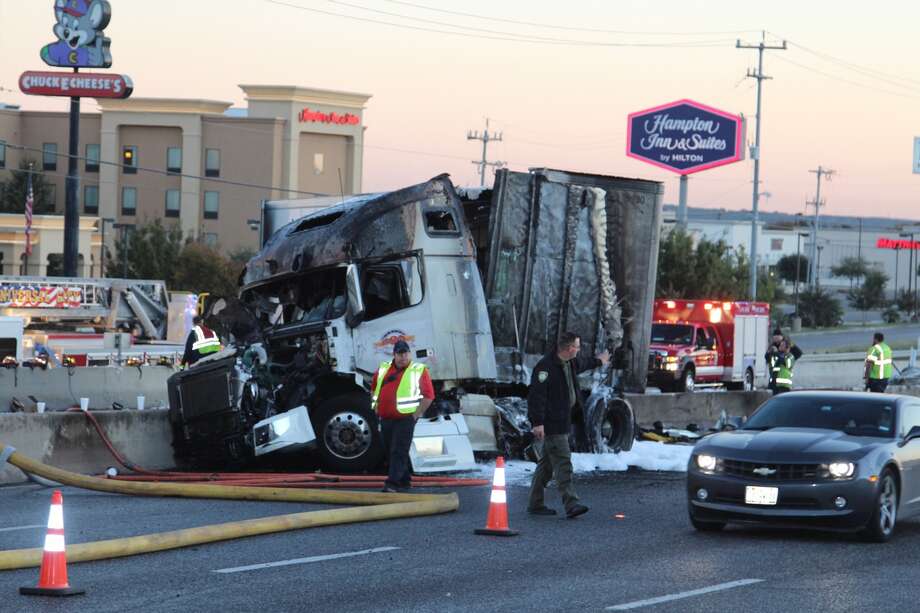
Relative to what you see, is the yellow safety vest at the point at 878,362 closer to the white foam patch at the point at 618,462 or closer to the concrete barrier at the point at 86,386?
the white foam patch at the point at 618,462

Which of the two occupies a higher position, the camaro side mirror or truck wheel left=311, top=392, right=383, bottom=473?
the camaro side mirror

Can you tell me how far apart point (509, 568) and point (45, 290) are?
94.0ft

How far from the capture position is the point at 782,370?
28.0 meters

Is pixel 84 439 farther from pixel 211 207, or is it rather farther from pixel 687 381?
pixel 211 207

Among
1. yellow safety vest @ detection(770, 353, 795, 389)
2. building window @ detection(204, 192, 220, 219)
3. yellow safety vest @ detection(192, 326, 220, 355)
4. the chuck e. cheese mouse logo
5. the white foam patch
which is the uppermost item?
building window @ detection(204, 192, 220, 219)

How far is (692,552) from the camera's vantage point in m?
12.3

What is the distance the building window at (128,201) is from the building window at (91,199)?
175cm

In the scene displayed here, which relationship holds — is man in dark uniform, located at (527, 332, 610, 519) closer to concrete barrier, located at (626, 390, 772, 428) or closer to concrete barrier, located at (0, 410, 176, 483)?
concrete barrier, located at (0, 410, 176, 483)

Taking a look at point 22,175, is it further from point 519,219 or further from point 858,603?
point 858,603

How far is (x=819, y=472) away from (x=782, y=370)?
15481mm

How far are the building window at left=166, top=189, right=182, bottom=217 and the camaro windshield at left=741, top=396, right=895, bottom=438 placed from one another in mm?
88153

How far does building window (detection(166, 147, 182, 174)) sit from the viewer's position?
9869 centimetres

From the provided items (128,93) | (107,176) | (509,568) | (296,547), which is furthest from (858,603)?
(107,176)

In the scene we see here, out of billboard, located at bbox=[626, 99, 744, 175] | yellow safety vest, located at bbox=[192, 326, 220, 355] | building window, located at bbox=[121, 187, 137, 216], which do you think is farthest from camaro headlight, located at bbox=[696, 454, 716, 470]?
building window, located at bbox=[121, 187, 137, 216]
